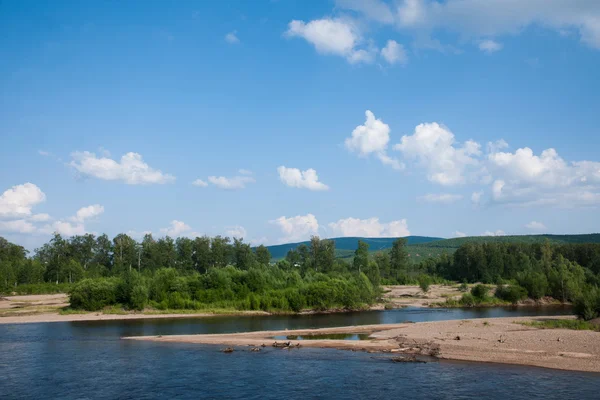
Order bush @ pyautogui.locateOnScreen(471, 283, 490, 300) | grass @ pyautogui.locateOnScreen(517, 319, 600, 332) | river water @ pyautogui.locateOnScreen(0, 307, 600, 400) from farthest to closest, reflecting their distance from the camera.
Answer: bush @ pyautogui.locateOnScreen(471, 283, 490, 300)
grass @ pyautogui.locateOnScreen(517, 319, 600, 332)
river water @ pyautogui.locateOnScreen(0, 307, 600, 400)

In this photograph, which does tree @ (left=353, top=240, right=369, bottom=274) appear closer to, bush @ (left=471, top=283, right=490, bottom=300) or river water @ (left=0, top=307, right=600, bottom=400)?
bush @ (left=471, top=283, right=490, bottom=300)

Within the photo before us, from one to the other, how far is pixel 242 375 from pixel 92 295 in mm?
61628

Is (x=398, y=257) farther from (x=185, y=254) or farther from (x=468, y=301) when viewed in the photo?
(x=185, y=254)

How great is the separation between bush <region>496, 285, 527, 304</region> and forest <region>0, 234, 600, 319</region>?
0.74ft

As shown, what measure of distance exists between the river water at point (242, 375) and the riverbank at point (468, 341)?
276 centimetres

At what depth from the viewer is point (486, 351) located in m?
43.9

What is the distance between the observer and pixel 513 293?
105562 mm

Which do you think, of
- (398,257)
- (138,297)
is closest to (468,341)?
(138,297)

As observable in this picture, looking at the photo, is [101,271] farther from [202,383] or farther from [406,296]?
[202,383]

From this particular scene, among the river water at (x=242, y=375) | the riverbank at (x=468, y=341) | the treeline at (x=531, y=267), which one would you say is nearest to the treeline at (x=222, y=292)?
the riverbank at (x=468, y=341)

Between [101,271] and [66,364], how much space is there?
98.2 metres

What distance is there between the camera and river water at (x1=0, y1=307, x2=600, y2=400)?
31.8 m

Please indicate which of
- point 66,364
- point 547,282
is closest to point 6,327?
point 66,364

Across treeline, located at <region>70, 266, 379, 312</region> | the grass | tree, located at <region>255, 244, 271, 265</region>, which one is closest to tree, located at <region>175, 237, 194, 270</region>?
tree, located at <region>255, 244, 271, 265</region>
